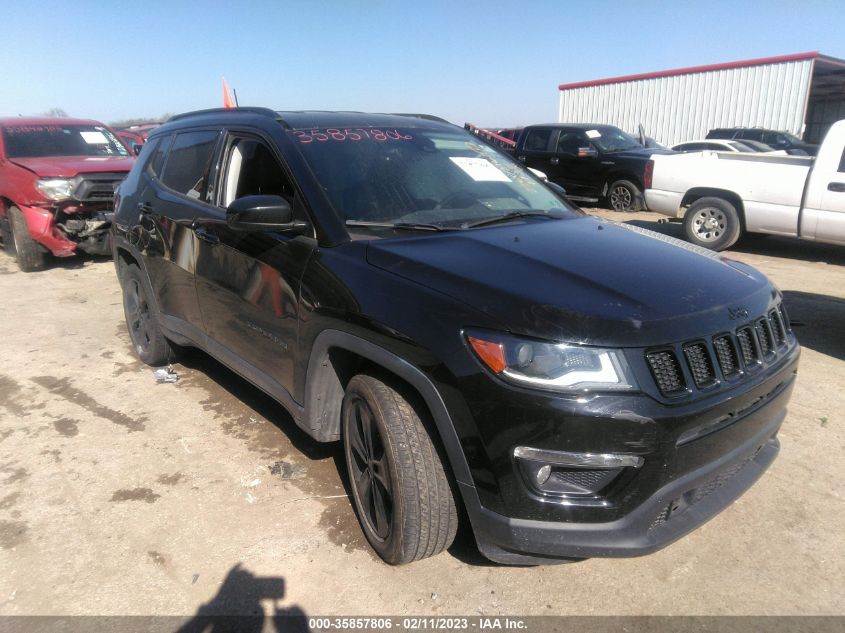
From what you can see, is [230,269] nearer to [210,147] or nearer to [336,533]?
[210,147]

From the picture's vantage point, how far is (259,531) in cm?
292

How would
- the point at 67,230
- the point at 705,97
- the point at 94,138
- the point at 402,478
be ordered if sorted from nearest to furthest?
the point at 402,478 → the point at 67,230 → the point at 94,138 → the point at 705,97

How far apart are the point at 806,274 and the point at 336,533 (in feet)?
23.6

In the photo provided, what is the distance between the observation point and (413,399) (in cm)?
243

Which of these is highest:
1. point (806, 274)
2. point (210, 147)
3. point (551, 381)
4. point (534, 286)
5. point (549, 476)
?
point (210, 147)

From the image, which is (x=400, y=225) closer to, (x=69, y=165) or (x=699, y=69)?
(x=69, y=165)

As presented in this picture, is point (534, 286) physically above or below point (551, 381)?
above

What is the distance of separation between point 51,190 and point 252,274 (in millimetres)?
6224

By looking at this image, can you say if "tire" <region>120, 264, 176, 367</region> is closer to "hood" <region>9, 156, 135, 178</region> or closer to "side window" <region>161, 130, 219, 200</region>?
"side window" <region>161, 130, 219, 200</region>

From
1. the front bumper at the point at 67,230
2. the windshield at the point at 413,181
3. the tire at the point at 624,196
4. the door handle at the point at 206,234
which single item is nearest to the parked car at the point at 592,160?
the tire at the point at 624,196

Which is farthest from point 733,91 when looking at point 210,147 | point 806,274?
point 210,147

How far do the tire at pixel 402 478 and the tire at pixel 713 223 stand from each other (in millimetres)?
7530

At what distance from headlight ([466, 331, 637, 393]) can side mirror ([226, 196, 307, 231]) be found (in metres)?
1.24

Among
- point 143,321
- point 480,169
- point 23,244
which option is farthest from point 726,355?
point 23,244
